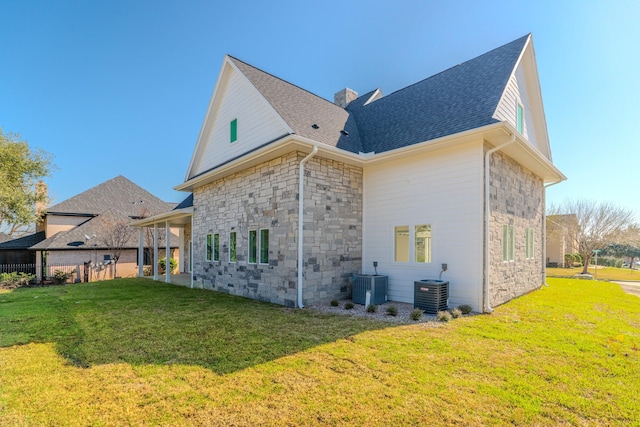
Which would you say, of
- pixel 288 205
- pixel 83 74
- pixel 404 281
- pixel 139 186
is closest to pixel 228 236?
pixel 288 205

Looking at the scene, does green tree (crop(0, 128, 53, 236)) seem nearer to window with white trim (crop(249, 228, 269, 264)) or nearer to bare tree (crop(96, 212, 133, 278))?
bare tree (crop(96, 212, 133, 278))

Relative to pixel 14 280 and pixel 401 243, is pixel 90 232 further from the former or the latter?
pixel 401 243

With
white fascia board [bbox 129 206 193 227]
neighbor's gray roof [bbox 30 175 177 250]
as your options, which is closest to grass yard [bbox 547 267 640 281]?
white fascia board [bbox 129 206 193 227]

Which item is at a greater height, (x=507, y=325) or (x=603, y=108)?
(x=603, y=108)

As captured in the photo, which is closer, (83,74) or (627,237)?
(83,74)

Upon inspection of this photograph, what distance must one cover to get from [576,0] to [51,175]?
31.1 m

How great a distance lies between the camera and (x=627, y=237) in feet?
83.3

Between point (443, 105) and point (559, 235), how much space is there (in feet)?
90.7

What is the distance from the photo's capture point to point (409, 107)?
10.4 metres

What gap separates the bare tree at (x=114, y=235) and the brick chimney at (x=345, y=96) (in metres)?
15.4

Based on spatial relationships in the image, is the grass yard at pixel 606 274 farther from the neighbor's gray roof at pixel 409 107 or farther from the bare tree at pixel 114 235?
the bare tree at pixel 114 235

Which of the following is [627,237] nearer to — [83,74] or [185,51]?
[185,51]

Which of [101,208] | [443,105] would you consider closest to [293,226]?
[443,105]

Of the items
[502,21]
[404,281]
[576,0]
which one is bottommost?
[404,281]
